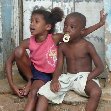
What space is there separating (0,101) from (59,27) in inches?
45.3

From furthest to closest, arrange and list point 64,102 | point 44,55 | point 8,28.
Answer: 1. point 8,28
2. point 44,55
3. point 64,102

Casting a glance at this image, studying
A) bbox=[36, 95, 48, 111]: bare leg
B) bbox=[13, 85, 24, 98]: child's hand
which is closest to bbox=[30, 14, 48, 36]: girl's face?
bbox=[13, 85, 24, 98]: child's hand

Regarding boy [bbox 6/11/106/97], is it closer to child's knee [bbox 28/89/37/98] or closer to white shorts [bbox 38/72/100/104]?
child's knee [bbox 28/89/37/98]

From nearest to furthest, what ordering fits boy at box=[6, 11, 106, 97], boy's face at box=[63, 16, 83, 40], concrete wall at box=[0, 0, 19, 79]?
boy's face at box=[63, 16, 83, 40] → boy at box=[6, 11, 106, 97] → concrete wall at box=[0, 0, 19, 79]

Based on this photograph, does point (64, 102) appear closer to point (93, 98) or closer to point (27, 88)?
point (93, 98)

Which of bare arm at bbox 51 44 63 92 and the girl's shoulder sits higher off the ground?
the girl's shoulder

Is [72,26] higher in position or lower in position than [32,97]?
higher

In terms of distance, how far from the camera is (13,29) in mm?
4672

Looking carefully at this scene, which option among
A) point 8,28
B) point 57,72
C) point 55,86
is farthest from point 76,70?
point 8,28

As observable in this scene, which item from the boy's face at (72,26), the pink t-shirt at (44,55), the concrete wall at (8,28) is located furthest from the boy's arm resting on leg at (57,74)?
the concrete wall at (8,28)

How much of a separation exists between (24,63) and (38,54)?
0.16m

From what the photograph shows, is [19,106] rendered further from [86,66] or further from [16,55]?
[86,66]

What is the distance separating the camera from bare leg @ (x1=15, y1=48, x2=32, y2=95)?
401 cm

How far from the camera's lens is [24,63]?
4070mm
